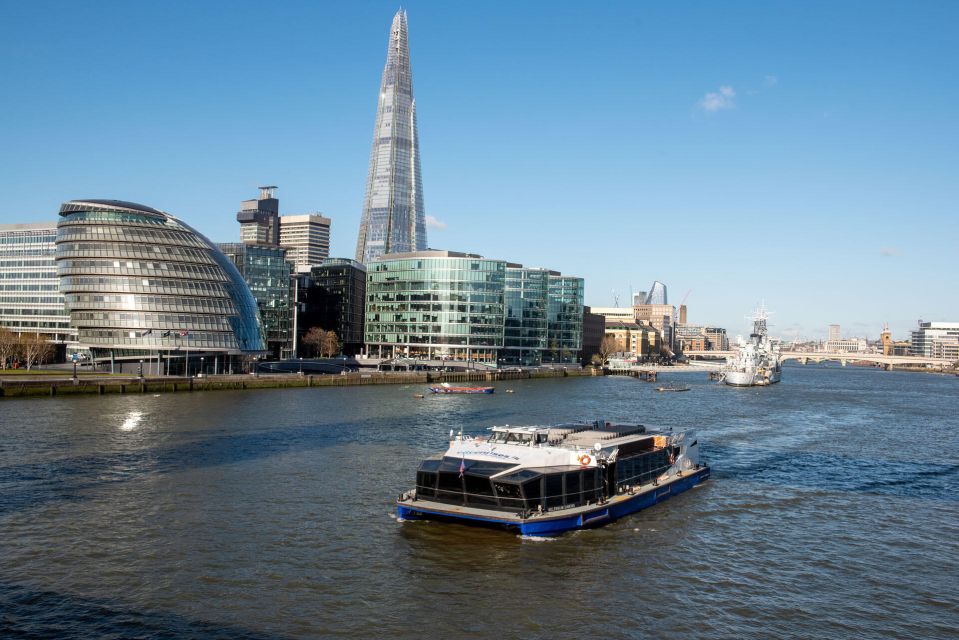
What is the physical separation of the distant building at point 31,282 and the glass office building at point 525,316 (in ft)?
320

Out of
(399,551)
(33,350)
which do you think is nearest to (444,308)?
(33,350)

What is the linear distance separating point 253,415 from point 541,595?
170 ft

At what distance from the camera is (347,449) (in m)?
52.2

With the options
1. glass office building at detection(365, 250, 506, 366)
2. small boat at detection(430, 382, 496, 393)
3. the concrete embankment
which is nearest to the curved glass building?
the concrete embankment

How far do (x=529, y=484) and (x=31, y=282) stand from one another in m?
158

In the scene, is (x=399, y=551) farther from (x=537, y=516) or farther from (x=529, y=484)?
(x=529, y=484)

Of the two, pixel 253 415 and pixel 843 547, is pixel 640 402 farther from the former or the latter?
pixel 843 547

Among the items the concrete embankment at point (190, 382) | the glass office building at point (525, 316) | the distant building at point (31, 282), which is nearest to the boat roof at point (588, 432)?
the concrete embankment at point (190, 382)

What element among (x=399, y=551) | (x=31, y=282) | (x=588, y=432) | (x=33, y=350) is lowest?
(x=399, y=551)

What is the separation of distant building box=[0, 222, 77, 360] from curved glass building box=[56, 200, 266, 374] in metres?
45.6

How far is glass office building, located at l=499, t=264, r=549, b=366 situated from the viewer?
620 ft

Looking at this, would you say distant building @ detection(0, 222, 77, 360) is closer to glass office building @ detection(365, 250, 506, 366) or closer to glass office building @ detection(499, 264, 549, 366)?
glass office building @ detection(365, 250, 506, 366)

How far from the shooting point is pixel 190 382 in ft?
322

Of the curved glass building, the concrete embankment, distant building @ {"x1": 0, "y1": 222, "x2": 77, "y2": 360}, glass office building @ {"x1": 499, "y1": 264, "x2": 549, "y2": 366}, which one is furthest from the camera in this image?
glass office building @ {"x1": 499, "y1": 264, "x2": 549, "y2": 366}
